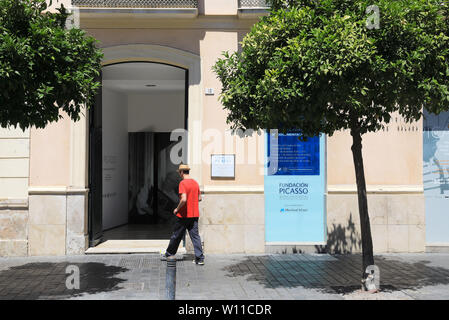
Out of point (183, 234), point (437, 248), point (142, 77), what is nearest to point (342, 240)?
point (437, 248)

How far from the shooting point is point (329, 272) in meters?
9.24

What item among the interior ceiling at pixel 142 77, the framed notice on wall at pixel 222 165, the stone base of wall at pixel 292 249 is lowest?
the stone base of wall at pixel 292 249

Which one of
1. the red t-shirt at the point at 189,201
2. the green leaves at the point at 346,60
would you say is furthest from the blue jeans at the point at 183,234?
the green leaves at the point at 346,60

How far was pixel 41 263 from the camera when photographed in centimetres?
1004

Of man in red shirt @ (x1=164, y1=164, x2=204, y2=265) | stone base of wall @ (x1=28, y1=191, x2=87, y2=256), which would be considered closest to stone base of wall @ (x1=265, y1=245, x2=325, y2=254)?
man in red shirt @ (x1=164, y1=164, x2=204, y2=265)

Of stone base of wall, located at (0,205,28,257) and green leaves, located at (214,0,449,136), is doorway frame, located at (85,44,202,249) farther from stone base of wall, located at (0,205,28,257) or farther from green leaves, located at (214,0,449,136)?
green leaves, located at (214,0,449,136)

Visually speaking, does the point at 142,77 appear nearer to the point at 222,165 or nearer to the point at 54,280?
the point at 222,165

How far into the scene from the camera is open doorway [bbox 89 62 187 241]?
15508 millimetres

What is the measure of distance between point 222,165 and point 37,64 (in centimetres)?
511

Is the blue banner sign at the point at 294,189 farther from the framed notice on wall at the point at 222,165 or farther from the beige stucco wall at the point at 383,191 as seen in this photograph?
the framed notice on wall at the point at 222,165

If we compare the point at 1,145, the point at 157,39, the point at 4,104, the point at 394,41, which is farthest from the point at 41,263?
the point at 394,41

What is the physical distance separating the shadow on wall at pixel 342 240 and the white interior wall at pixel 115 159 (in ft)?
21.4

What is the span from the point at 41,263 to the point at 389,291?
251 inches

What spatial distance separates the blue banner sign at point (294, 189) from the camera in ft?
36.9
